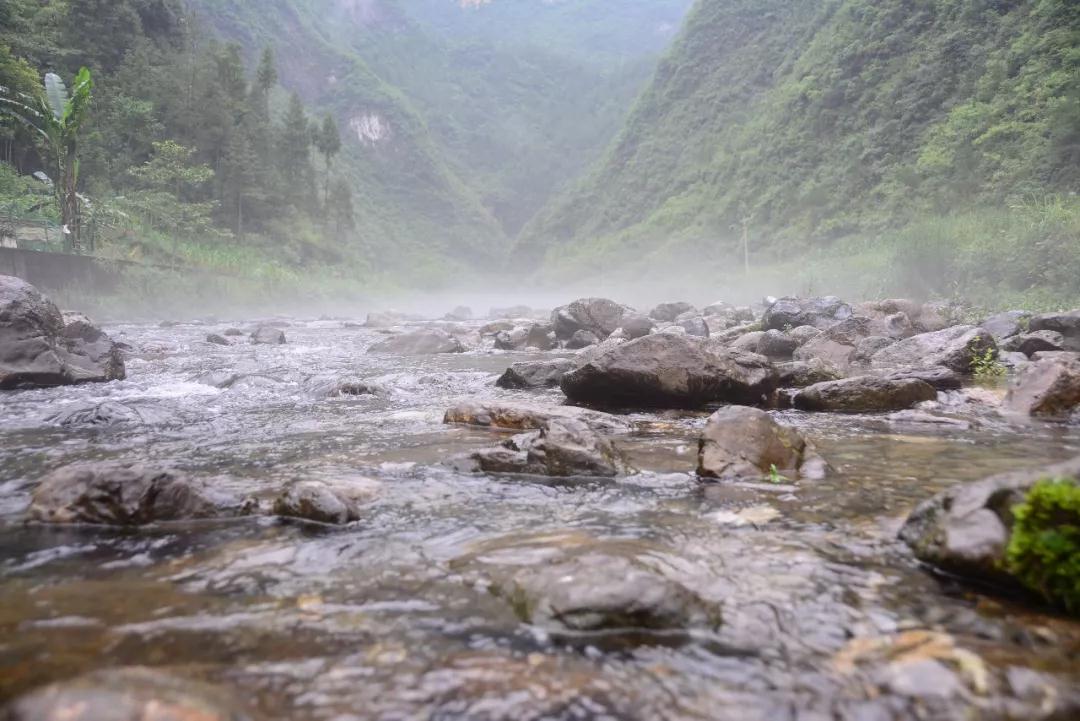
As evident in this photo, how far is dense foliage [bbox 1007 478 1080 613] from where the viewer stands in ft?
6.25

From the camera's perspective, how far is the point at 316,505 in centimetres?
317

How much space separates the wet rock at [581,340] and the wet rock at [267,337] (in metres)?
7.22

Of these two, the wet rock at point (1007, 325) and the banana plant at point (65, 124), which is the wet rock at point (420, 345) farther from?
the banana plant at point (65, 124)

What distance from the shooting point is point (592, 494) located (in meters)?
3.67

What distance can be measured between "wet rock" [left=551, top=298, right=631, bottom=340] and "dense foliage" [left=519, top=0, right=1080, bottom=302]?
1182 centimetres

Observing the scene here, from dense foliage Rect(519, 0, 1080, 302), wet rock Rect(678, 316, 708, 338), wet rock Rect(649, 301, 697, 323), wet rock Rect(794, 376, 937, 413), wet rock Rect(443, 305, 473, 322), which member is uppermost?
dense foliage Rect(519, 0, 1080, 302)

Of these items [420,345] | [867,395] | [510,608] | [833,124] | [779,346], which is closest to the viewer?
[510,608]

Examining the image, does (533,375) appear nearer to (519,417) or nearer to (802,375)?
(519,417)

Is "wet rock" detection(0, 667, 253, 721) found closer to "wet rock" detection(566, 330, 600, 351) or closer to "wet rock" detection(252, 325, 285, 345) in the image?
"wet rock" detection(566, 330, 600, 351)

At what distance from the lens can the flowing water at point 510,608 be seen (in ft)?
5.52

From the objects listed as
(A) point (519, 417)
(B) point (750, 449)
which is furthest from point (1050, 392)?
(A) point (519, 417)

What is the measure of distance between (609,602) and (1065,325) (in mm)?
11541

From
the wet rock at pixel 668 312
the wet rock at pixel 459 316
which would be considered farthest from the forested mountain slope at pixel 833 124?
the wet rock at pixel 459 316

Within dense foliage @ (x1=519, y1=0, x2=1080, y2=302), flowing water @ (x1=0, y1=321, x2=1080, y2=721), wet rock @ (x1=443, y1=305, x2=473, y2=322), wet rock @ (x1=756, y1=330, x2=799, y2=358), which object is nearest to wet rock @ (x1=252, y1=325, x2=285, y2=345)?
flowing water @ (x1=0, y1=321, x2=1080, y2=721)
